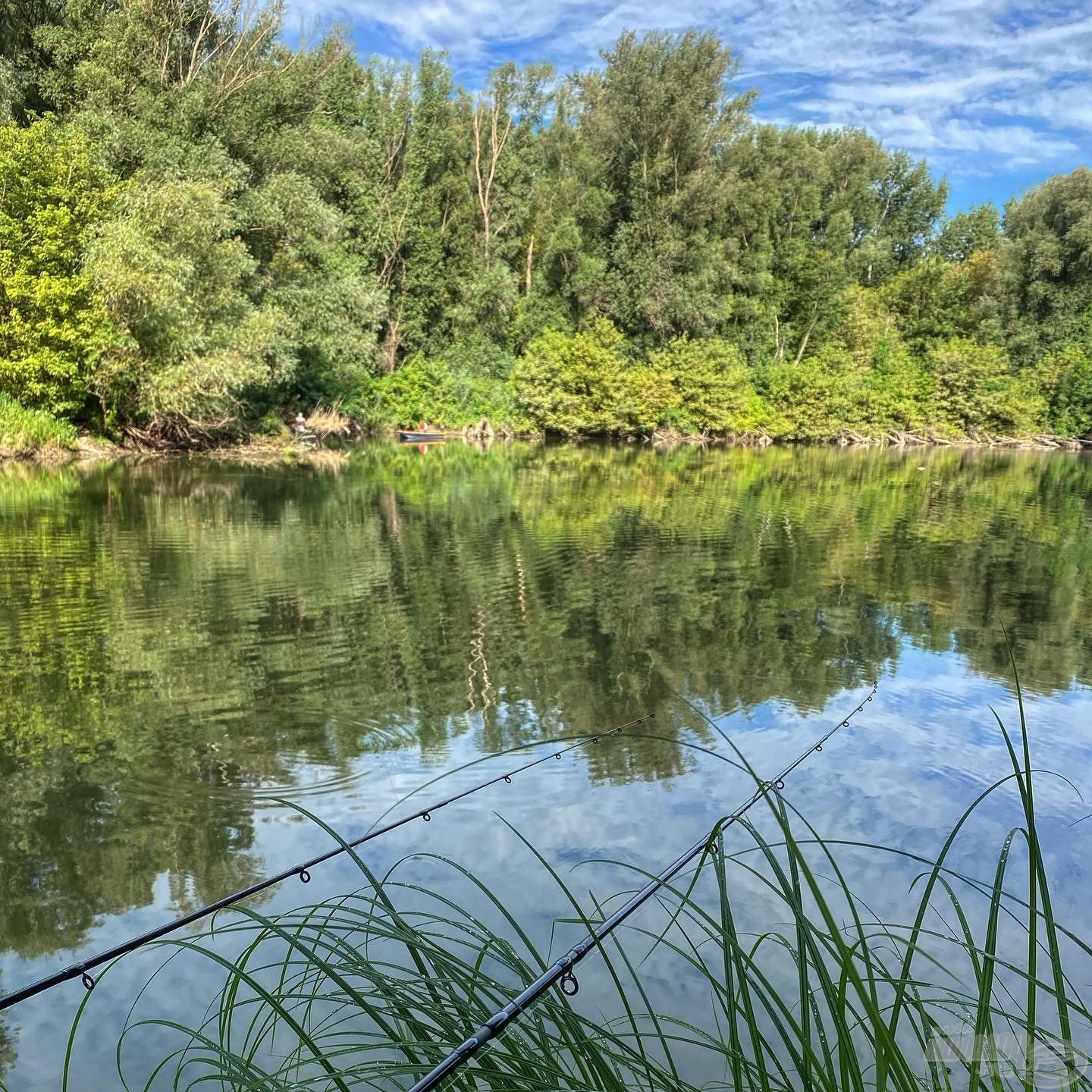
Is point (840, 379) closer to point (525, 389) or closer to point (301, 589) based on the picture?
point (525, 389)

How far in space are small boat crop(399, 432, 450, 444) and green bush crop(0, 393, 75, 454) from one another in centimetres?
1446

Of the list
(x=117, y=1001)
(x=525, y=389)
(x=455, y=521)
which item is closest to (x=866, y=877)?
(x=117, y=1001)

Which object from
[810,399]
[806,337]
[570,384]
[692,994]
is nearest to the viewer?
[692,994]

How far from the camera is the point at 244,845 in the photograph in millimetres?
4242

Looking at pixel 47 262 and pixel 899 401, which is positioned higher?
pixel 47 262

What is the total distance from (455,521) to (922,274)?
46.3 m

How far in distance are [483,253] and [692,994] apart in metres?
41.7

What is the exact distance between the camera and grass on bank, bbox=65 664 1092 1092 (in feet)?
5.01

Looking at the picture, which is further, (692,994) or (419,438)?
(419,438)

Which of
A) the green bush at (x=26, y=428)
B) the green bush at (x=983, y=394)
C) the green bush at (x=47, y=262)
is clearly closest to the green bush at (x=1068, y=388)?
the green bush at (x=983, y=394)

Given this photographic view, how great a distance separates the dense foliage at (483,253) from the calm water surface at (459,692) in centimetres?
923

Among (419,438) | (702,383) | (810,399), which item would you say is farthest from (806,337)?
(419,438)

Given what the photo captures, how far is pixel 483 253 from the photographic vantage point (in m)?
42.1

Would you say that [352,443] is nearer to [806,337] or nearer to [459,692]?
[806,337]
